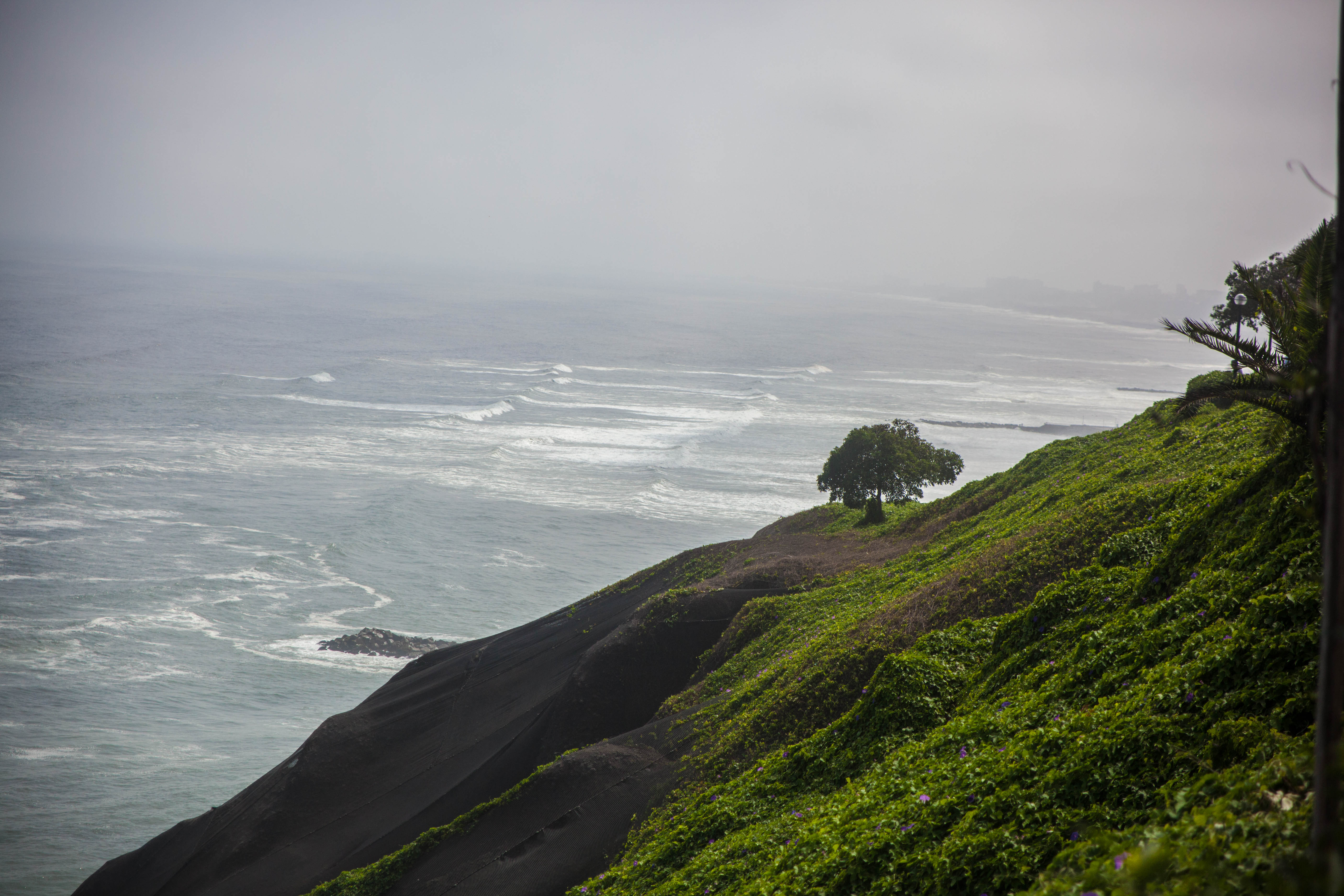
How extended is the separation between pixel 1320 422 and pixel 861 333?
18241cm

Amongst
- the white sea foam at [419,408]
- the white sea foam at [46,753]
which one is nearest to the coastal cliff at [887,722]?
the white sea foam at [46,753]

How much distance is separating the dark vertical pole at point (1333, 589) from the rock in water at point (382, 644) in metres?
34.4

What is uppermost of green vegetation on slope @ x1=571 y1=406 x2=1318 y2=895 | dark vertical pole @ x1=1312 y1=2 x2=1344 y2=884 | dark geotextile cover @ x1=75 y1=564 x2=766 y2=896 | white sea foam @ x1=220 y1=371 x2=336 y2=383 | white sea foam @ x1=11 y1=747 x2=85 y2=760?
white sea foam @ x1=220 y1=371 x2=336 y2=383

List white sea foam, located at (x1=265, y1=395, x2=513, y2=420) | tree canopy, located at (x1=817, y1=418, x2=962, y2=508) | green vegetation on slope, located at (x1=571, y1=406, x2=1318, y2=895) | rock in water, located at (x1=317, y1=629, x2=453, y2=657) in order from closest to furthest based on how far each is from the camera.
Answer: green vegetation on slope, located at (x1=571, y1=406, x2=1318, y2=895) < tree canopy, located at (x1=817, y1=418, x2=962, y2=508) < rock in water, located at (x1=317, y1=629, x2=453, y2=657) < white sea foam, located at (x1=265, y1=395, x2=513, y2=420)

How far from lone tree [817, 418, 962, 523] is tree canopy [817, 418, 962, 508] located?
0.02 metres

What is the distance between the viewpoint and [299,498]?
5344cm

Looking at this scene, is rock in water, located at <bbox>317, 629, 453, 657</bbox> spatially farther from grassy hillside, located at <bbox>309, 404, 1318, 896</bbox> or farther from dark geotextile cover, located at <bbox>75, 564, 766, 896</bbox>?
grassy hillside, located at <bbox>309, 404, 1318, 896</bbox>

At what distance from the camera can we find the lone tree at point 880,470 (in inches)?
1250

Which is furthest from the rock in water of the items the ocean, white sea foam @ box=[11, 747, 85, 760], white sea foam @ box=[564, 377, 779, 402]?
white sea foam @ box=[564, 377, 779, 402]

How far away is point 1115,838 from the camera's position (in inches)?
250

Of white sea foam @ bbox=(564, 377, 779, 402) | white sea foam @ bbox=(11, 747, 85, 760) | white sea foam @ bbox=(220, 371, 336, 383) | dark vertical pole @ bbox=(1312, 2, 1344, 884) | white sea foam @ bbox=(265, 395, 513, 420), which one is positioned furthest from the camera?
white sea foam @ bbox=(564, 377, 779, 402)

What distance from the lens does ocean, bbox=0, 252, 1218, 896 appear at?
96.2 ft

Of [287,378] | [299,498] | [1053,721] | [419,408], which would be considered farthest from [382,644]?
[287,378]

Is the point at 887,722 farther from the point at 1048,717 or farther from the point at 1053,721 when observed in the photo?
the point at 1053,721
